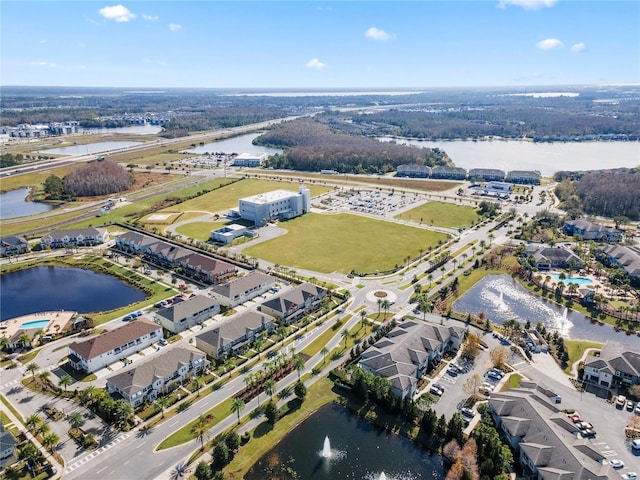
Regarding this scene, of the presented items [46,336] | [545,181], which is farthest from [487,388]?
[545,181]

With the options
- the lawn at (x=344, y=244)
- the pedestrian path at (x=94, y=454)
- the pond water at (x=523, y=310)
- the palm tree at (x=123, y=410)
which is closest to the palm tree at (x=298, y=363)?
the palm tree at (x=123, y=410)

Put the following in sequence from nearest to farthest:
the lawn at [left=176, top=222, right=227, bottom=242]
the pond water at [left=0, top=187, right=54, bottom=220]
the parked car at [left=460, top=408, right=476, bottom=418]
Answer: the parked car at [left=460, top=408, right=476, bottom=418] < the lawn at [left=176, top=222, right=227, bottom=242] < the pond water at [left=0, top=187, right=54, bottom=220]

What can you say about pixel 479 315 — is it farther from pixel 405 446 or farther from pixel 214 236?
pixel 214 236

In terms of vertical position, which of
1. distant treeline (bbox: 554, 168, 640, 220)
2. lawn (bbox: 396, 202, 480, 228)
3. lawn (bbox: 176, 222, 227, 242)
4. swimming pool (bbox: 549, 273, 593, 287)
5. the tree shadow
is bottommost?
the tree shadow

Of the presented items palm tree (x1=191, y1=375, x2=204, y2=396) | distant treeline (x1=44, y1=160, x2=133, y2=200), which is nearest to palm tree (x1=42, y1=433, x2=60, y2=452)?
palm tree (x1=191, y1=375, x2=204, y2=396)

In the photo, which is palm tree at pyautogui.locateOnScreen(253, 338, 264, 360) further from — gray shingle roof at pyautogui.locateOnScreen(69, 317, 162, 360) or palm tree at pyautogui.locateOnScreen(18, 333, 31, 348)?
palm tree at pyautogui.locateOnScreen(18, 333, 31, 348)

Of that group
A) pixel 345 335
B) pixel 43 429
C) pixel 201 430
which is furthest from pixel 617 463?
pixel 43 429

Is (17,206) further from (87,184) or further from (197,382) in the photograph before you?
(197,382)
